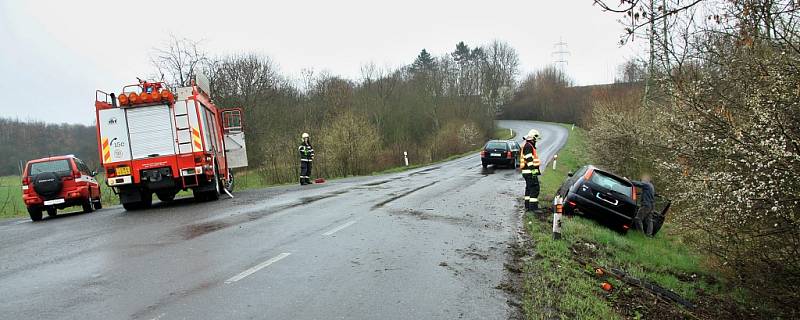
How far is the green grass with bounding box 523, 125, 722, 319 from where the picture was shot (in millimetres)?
5605

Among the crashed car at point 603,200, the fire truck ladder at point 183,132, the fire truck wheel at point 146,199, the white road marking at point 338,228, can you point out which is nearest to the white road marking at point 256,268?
the white road marking at point 338,228

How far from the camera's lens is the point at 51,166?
561 inches

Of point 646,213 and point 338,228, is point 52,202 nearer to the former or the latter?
point 338,228

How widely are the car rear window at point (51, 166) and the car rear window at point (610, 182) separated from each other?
13294 mm

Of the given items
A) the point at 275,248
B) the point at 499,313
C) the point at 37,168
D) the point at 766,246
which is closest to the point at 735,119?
the point at 766,246

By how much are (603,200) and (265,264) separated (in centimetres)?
807

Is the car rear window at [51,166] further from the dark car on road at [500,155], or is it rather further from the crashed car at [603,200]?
the dark car on road at [500,155]

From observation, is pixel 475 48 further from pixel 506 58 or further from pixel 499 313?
pixel 499 313

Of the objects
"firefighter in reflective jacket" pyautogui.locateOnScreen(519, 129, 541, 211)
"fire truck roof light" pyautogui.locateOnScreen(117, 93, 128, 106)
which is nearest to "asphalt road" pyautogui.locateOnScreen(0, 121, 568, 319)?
"firefighter in reflective jacket" pyautogui.locateOnScreen(519, 129, 541, 211)

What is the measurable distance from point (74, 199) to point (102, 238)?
246 inches

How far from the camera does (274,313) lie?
4652 millimetres

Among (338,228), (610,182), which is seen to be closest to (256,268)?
(338,228)

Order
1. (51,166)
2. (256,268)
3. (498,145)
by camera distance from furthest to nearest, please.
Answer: (498,145) < (51,166) < (256,268)

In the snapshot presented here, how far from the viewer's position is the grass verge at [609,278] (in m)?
5.74
